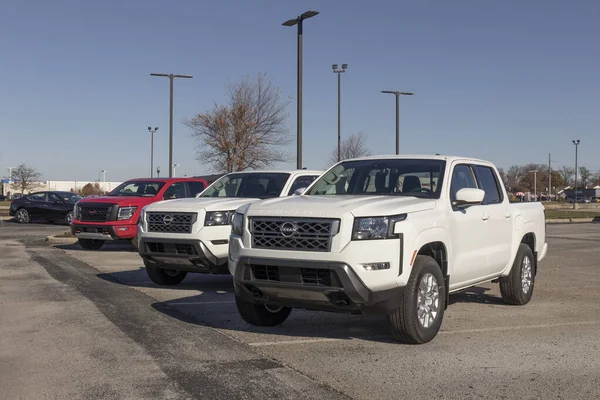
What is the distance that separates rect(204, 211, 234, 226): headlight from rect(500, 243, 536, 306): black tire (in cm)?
385

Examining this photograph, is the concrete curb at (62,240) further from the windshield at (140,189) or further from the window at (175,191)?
the window at (175,191)

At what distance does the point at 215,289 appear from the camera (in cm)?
1026

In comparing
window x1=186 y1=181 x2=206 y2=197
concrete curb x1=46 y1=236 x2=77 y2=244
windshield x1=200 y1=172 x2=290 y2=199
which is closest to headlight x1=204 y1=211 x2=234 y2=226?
windshield x1=200 y1=172 x2=290 y2=199

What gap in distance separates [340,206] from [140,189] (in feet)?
34.0

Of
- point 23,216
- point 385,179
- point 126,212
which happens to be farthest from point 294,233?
point 23,216

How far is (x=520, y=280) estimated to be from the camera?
8.74m

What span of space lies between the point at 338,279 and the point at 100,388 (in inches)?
85.5

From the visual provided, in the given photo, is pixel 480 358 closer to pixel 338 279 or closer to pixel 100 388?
pixel 338 279

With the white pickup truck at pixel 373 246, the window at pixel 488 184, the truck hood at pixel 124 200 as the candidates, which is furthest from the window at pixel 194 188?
the window at pixel 488 184

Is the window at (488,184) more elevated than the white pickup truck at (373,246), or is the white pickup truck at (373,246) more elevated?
the window at (488,184)

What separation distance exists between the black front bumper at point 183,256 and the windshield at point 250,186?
6.00 feet

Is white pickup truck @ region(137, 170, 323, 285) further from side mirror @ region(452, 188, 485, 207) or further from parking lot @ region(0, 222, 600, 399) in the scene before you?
side mirror @ region(452, 188, 485, 207)

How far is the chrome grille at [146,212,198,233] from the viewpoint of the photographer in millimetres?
9586

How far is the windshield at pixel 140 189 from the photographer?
15492 millimetres
